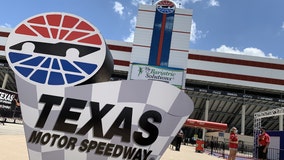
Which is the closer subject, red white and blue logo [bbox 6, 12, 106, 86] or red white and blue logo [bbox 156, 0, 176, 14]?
red white and blue logo [bbox 6, 12, 106, 86]

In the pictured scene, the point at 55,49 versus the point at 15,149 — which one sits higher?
the point at 55,49

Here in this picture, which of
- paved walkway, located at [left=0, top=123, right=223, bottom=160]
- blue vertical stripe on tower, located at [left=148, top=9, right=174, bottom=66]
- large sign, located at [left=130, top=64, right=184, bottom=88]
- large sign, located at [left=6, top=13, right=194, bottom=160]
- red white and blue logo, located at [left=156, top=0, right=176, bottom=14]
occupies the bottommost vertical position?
paved walkway, located at [left=0, top=123, right=223, bottom=160]

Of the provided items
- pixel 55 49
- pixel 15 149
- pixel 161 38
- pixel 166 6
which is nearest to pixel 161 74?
pixel 161 38

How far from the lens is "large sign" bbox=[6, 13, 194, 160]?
116 inches

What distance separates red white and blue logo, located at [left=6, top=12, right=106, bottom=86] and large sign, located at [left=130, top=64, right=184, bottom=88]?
80.0 feet

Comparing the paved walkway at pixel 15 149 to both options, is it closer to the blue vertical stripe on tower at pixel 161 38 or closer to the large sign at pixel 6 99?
the large sign at pixel 6 99

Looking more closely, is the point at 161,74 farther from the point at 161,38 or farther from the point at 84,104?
the point at 84,104

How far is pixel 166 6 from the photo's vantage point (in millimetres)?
36812

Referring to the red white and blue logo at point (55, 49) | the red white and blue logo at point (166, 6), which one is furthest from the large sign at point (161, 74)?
the red white and blue logo at point (55, 49)

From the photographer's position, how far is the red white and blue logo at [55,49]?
10.1ft

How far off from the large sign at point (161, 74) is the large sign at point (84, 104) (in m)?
24.4

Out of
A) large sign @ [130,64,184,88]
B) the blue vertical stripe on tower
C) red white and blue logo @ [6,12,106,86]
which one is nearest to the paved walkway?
red white and blue logo @ [6,12,106,86]

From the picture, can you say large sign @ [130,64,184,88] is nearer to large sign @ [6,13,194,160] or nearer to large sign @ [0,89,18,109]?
large sign @ [0,89,18,109]

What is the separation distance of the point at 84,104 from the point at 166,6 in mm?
35638
